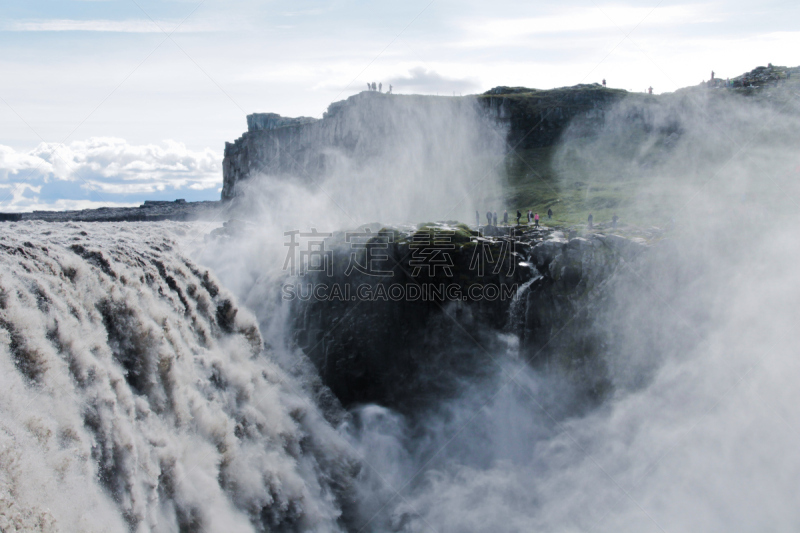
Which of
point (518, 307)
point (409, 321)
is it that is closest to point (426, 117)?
point (409, 321)

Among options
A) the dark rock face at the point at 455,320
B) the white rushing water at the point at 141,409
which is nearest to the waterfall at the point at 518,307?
the dark rock face at the point at 455,320

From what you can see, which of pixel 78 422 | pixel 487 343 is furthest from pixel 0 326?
pixel 487 343

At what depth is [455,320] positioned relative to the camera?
36.3m

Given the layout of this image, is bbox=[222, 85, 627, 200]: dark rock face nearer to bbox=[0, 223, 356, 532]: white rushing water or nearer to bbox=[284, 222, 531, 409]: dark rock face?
bbox=[284, 222, 531, 409]: dark rock face

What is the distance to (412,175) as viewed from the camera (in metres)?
73.0

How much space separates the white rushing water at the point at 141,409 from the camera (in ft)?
44.3

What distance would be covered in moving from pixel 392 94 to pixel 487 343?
174 ft

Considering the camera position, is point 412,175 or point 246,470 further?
point 412,175

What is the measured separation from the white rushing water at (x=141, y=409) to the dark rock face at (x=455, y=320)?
260 inches

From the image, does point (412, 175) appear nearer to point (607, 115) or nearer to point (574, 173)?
point (574, 173)

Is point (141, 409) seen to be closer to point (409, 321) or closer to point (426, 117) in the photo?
point (409, 321)

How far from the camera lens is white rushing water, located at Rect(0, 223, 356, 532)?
13.5 meters

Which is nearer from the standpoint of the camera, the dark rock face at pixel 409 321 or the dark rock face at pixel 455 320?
the dark rock face at pixel 455 320

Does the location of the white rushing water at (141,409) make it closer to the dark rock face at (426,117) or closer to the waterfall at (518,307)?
the waterfall at (518,307)
